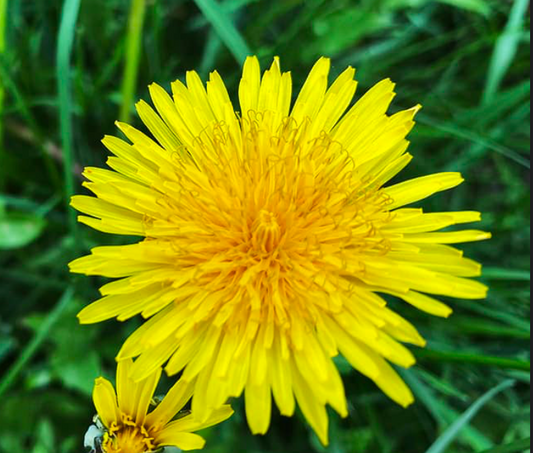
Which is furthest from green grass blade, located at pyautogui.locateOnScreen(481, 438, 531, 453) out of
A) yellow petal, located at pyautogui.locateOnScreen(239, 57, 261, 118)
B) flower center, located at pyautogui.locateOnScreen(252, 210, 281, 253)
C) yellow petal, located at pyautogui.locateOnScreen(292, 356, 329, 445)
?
yellow petal, located at pyautogui.locateOnScreen(239, 57, 261, 118)

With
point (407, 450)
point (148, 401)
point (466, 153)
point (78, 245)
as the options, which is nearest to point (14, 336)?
point (78, 245)

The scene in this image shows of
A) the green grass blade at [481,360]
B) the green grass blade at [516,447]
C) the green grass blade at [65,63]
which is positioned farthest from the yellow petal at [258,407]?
the green grass blade at [65,63]

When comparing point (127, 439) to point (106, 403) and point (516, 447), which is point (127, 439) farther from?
point (516, 447)

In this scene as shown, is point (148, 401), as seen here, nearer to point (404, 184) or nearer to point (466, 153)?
point (404, 184)

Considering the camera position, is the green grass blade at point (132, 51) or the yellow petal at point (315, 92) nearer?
the yellow petal at point (315, 92)

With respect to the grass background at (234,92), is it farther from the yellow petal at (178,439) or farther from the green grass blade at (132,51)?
the yellow petal at (178,439)

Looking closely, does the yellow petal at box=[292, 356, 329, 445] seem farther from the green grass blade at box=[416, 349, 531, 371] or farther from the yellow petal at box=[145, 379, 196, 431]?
the green grass blade at box=[416, 349, 531, 371]
